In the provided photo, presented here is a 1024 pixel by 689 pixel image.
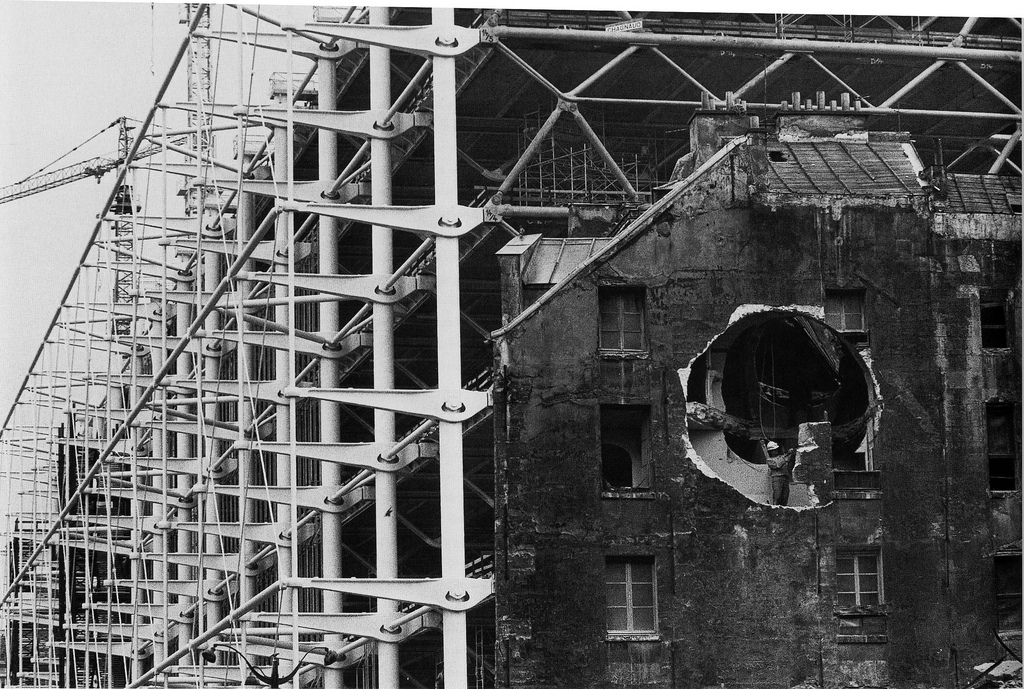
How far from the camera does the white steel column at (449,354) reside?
31298mm

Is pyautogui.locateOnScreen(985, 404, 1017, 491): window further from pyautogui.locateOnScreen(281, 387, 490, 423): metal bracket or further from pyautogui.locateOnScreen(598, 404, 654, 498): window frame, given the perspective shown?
pyautogui.locateOnScreen(281, 387, 490, 423): metal bracket

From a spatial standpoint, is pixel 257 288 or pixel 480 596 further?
pixel 257 288

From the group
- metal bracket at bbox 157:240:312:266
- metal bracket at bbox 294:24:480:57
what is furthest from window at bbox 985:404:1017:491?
metal bracket at bbox 157:240:312:266

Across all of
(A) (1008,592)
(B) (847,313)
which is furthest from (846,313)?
(A) (1008,592)

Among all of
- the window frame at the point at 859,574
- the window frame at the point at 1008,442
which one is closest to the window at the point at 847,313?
the window frame at the point at 1008,442

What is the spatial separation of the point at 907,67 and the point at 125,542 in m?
30.1

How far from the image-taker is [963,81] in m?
40.9

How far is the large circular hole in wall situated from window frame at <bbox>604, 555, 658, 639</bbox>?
209 cm

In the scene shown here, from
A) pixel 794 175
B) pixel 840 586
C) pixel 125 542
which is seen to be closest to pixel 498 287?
pixel 794 175

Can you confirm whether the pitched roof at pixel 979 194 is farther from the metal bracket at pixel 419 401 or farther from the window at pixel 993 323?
the metal bracket at pixel 419 401

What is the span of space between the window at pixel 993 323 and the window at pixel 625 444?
20.2 ft

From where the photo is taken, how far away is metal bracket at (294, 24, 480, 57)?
32188 millimetres

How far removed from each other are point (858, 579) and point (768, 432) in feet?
9.82

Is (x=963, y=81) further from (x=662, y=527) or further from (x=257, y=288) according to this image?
(x=257, y=288)
